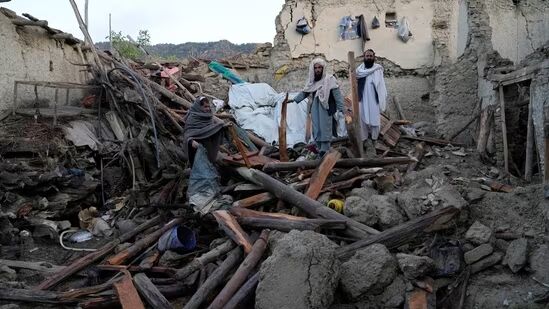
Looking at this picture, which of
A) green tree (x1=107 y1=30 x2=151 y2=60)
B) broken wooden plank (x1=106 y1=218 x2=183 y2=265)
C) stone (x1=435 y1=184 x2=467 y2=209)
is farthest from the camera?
green tree (x1=107 y1=30 x2=151 y2=60)

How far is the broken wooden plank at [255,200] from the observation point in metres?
5.62

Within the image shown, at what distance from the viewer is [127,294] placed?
419cm

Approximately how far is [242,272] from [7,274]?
2501 mm

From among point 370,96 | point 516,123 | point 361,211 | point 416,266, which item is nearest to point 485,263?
point 416,266

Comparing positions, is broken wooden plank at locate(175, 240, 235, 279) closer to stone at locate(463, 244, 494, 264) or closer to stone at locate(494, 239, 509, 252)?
stone at locate(463, 244, 494, 264)

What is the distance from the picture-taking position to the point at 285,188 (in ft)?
18.0

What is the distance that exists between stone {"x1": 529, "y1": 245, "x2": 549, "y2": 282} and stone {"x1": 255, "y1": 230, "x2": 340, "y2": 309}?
1.62 metres

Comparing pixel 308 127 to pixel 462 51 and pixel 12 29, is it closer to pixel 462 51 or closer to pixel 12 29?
pixel 462 51

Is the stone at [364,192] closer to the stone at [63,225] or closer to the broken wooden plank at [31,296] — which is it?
the broken wooden plank at [31,296]

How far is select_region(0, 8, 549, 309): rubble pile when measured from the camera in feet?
12.7

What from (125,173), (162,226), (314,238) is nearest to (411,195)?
(314,238)

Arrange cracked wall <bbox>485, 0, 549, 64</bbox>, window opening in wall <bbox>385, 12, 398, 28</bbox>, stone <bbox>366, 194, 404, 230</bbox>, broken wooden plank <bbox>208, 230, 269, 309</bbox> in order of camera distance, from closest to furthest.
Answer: broken wooden plank <bbox>208, 230, 269, 309</bbox> → stone <bbox>366, 194, 404, 230</bbox> → cracked wall <bbox>485, 0, 549, 64</bbox> → window opening in wall <bbox>385, 12, 398, 28</bbox>

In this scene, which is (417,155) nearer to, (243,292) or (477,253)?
(477,253)

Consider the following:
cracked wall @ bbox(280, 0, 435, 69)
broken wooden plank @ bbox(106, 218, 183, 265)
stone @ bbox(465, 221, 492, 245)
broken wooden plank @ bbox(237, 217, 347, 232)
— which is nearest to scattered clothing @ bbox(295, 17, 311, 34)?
cracked wall @ bbox(280, 0, 435, 69)
